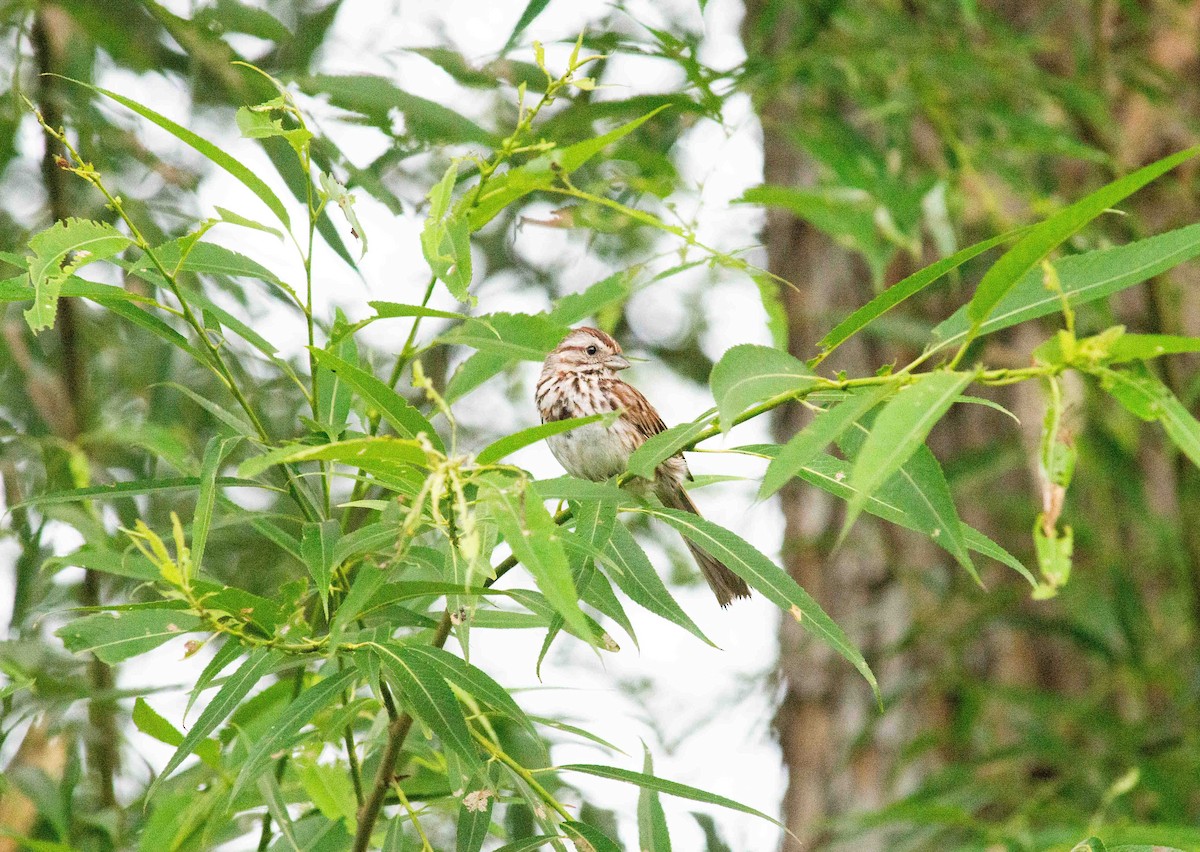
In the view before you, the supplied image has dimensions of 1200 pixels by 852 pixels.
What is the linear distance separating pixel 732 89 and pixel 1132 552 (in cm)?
289

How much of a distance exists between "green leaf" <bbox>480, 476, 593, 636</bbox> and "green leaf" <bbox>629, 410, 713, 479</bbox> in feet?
0.65

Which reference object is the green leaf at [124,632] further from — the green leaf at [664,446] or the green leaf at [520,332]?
the green leaf at [664,446]

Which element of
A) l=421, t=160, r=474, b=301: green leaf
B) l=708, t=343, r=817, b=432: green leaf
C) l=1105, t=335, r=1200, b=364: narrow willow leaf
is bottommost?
l=1105, t=335, r=1200, b=364: narrow willow leaf

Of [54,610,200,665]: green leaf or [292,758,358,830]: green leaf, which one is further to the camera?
[292,758,358,830]: green leaf

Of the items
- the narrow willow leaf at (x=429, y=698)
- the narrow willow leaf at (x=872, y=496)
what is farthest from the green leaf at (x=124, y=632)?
the narrow willow leaf at (x=872, y=496)

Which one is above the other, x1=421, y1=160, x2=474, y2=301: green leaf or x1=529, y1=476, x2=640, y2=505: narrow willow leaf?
x1=421, y1=160, x2=474, y2=301: green leaf

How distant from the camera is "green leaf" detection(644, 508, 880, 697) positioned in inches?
69.0

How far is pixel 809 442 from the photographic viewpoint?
135 cm

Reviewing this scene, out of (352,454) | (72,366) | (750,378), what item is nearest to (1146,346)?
(750,378)

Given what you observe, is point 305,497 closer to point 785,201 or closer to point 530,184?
point 530,184

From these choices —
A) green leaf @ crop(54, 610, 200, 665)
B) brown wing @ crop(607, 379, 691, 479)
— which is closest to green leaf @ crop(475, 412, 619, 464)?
green leaf @ crop(54, 610, 200, 665)

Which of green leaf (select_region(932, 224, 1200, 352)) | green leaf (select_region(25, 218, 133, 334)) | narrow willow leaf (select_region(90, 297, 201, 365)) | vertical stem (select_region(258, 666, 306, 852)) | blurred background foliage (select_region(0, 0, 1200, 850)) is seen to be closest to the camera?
green leaf (select_region(932, 224, 1200, 352))

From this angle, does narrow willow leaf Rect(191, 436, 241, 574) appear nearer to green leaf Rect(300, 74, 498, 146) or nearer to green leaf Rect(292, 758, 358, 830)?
green leaf Rect(292, 758, 358, 830)

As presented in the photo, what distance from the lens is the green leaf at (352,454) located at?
1.36 m
